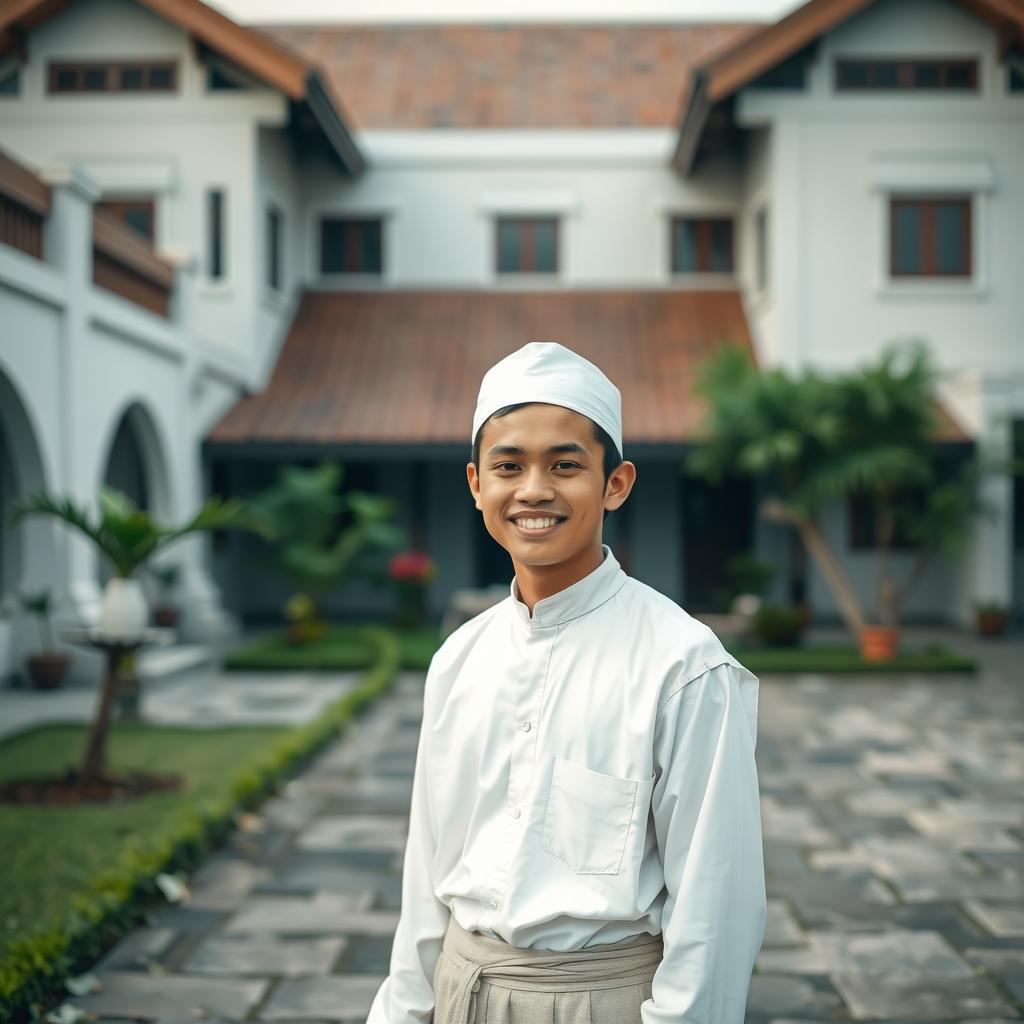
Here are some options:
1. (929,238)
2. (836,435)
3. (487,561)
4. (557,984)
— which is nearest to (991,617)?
(836,435)

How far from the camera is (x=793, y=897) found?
4.58 meters

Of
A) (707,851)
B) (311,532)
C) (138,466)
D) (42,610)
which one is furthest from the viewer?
Answer: (138,466)

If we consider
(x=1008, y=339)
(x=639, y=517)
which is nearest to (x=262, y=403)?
(x=639, y=517)

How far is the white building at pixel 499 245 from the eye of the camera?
13.4m

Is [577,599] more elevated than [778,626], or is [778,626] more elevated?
[577,599]

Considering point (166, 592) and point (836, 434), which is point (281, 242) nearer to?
point (166, 592)

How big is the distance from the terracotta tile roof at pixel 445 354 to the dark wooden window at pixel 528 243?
58 centimetres

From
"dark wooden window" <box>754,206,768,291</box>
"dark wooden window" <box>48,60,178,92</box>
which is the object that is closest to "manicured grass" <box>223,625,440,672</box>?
"dark wooden window" <box>754,206,768,291</box>

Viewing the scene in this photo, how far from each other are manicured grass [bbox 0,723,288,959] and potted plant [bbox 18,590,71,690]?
145cm

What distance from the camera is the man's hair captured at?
1.76 m

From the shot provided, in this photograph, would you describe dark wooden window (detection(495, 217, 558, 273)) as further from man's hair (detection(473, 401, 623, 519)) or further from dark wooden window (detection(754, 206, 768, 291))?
man's hair (detection(473, 401, 623, 519))

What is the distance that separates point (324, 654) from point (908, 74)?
417 inches

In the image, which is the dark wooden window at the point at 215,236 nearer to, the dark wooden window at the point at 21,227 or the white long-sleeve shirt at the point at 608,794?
the dark wooden window at the point at 21,227

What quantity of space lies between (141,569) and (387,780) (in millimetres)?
6306
